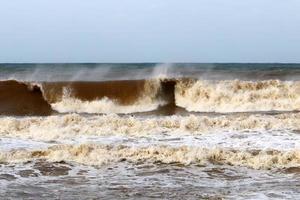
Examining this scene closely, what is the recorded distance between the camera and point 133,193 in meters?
7.39

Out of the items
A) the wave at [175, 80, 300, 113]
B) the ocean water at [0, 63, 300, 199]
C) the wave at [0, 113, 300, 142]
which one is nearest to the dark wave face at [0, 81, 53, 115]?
the ocean water at [0, 63, 300, 199]

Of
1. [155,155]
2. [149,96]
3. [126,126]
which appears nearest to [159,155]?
[155,155]

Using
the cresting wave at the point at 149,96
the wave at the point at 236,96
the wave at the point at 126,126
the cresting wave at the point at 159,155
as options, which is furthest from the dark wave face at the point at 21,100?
the cresting wave at the point at 159,155

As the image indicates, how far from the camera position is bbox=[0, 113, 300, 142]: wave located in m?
11.9

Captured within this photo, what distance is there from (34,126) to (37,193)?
5226 millimetres

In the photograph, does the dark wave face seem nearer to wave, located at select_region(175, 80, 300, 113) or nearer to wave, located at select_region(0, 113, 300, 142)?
wave, located at select_region(0, 113, 300, 142)

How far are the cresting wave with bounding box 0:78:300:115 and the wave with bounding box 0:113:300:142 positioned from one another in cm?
403

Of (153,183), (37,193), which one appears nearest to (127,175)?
(153,183)

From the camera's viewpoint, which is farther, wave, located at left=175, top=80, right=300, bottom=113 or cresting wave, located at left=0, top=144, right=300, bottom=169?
wave, located at left=175, top=80, right=300, bottom=113

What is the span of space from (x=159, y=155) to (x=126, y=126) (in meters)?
2.83

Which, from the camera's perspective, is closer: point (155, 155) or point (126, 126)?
point (155, 155)

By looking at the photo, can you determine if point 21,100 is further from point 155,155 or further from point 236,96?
point 155,155

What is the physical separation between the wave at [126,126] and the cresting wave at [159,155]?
1763mm

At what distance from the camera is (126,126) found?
1227 centimetres
